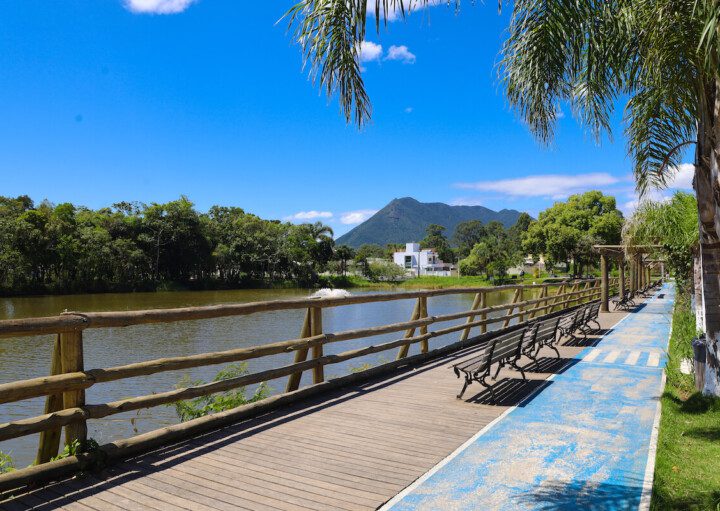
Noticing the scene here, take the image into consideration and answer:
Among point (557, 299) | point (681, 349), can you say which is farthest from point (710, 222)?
point (557, 299)

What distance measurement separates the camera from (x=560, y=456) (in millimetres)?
4488

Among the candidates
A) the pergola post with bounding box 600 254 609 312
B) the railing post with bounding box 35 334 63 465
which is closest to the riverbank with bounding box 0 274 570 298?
the pergola post with bounding box 600 254 609 312

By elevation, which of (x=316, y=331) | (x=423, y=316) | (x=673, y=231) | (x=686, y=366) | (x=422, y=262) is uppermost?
(x=422, y=262)

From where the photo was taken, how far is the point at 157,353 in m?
19.1

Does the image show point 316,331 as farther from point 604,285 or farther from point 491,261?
point 491,261

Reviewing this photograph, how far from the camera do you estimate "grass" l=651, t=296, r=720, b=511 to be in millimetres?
3672

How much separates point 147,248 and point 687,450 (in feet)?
232

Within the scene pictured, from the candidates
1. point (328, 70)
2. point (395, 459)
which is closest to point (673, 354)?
point (395, 459)

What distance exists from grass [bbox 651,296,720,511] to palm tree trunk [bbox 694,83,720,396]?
17.1 inches

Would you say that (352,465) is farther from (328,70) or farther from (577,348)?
(577,348)

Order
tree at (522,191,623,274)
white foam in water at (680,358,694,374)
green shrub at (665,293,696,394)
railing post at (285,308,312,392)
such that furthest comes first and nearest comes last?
tree at (522,191,623,274) → white foam in water at (680,358,694,374) → green shrub at (665,293,696,394) → railing post at (285,308,312,392)

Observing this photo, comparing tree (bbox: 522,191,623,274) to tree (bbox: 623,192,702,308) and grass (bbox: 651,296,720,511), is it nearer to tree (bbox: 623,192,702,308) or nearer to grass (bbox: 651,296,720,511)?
tree (bbox: 623,192,702,308)

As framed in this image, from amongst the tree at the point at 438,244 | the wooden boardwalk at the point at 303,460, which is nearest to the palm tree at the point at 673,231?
the wooden boardwalk at the point at 303,460

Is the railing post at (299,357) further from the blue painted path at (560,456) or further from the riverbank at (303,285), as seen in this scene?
the riverbank at (303,285)
